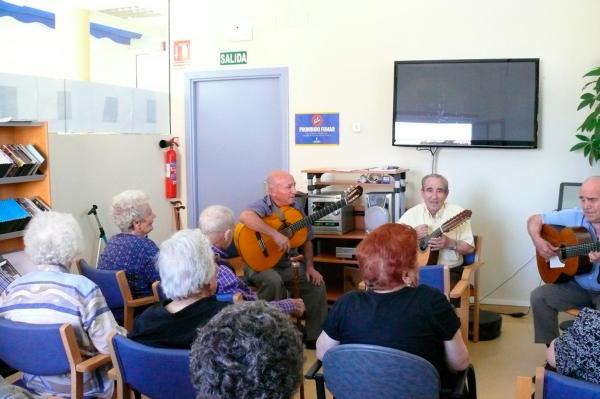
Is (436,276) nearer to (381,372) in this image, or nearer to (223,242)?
(223,242)

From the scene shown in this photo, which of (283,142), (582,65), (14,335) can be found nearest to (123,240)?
(14,335)

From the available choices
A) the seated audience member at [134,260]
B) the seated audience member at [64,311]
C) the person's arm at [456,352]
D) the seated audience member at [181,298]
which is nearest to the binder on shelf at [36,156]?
the seated audience member at [134,260]

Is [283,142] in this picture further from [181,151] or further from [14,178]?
[14,178]

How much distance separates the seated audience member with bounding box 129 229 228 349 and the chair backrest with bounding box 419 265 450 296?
55.3 inches

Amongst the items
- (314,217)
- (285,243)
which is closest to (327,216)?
(314,217)

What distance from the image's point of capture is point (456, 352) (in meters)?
2.14

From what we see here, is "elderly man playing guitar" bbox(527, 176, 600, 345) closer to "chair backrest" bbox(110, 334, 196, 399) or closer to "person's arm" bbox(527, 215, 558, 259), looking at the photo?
"person's arm" bbox(527, 215, 558, 259)

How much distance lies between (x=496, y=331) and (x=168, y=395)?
3076 millimetres

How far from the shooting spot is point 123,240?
3.40 metres

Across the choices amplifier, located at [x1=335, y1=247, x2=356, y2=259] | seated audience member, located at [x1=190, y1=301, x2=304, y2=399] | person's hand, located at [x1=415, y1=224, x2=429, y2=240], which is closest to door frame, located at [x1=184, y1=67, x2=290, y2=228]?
amplifier, located at [x1=335, y1=247, x2=356, y2=259]

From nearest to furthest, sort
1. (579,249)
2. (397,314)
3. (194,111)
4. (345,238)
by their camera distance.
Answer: (397,314), (579,249), (345,238), (194,111)

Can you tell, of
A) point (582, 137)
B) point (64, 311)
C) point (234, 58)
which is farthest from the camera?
point (234, 58)

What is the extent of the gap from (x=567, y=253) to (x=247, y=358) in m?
2.82

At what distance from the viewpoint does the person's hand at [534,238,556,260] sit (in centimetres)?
363
